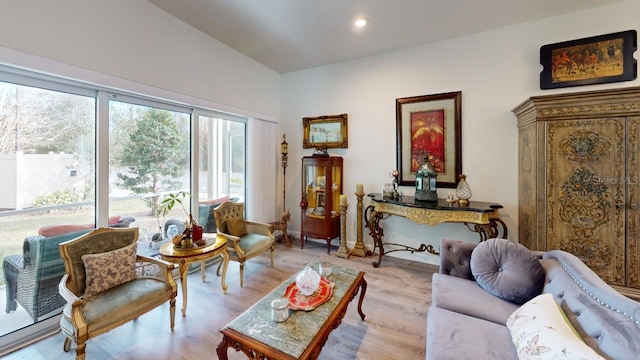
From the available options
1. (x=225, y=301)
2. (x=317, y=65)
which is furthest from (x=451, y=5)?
(x=225, y=301)

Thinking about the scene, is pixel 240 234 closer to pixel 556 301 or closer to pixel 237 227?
pixel 237 227

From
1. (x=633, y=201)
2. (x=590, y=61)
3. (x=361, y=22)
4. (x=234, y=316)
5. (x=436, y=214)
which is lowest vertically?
(x=234, y=316)

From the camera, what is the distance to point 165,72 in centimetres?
282

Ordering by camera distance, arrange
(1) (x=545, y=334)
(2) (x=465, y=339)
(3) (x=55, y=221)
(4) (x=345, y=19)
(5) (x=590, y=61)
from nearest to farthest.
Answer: (1) (x=545, y=334), (2) (x=465, y=339), (3) (x=55, y=221), (5) (x=590, y=61), (4) (x=345, y=19)

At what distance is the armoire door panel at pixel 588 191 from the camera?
7.55ft

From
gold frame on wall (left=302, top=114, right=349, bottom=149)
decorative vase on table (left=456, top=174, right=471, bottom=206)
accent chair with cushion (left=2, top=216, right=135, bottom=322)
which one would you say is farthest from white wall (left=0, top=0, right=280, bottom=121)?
decorative vase on table (left=456, top=174, right=471, bottom=206)

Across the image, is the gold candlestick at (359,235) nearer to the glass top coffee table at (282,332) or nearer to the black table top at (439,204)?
the black table top at (439,204)

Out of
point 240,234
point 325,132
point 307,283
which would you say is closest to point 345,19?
point 325,132

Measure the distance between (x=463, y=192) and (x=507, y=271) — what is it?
4.62 ft

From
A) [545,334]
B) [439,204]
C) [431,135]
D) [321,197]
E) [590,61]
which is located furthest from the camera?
[321,197]

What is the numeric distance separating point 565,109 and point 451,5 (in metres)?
Result: 1.54

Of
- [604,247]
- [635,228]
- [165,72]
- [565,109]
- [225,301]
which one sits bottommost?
[225,301]

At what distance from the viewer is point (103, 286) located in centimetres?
197

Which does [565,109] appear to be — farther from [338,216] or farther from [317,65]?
[317,65]
